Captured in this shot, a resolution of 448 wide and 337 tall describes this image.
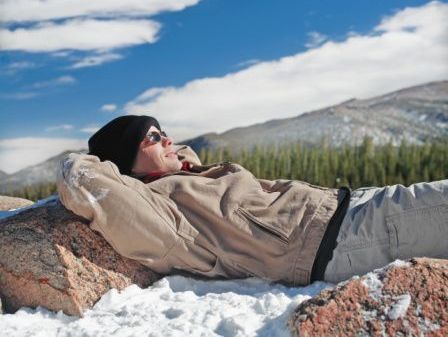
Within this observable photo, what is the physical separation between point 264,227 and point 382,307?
1008 millimetres

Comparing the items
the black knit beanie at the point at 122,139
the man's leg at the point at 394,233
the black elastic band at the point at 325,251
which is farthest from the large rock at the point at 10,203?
the man's leg at the point at 394,233

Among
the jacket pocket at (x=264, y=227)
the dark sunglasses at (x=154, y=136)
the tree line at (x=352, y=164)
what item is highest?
the dark sunglasses at (x=154, y=136)

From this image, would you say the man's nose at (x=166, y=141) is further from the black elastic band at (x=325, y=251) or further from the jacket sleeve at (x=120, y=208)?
the black elastic band at (x=325, y=251)

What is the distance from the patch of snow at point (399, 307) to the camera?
2.79 m

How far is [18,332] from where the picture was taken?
328 cm

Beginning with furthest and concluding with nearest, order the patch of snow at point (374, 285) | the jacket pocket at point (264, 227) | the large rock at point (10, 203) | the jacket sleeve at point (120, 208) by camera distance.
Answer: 1. the large rock at point (10, 203)
2. the jacket pocket at point (264, 227)
3. the jacket sleeve at point (120, 208)
4. the patch of snow at point (374, 285)

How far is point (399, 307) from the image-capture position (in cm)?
282

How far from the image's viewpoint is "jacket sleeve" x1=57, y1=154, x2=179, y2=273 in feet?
11.6

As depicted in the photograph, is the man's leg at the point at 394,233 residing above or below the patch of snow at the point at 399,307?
above

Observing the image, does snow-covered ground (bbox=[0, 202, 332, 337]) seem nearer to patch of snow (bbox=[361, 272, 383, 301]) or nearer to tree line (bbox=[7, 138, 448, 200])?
patch of snow (bbox=[361, 272, 383, 301])

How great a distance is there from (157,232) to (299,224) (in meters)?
0.80

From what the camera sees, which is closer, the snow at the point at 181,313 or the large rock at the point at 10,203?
the snow at the point at 181,313

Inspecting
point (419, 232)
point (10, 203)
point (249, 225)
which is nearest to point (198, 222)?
point (249, 225)

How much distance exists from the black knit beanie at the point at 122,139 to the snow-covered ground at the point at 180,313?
836 mm
